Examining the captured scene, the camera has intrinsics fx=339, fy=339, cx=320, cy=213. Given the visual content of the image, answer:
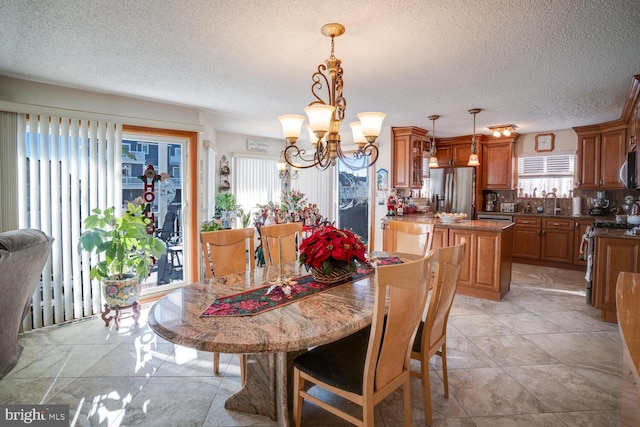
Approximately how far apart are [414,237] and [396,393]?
1437mm


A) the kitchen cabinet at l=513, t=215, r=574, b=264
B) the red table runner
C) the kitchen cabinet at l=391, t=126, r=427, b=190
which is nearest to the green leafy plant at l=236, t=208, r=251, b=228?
the kitchen cabinet at l=391, t=126, r=427, b=190

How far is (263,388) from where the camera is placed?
6.37 ft

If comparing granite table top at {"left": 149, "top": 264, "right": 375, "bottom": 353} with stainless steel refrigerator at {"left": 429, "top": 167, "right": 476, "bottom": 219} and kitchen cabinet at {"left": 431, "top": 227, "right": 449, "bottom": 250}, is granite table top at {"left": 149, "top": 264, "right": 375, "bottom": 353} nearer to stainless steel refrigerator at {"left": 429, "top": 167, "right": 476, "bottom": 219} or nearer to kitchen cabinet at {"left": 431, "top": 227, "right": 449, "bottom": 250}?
kitchen cabinet at {"left": 431, "top": 227, "right": 449, "bottom": 250}

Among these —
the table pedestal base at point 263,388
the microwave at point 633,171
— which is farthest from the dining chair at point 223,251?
the microwave at point 633,171

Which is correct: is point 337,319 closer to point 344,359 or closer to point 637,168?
point 344,359

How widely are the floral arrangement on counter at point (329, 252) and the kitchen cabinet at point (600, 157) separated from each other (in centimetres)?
520

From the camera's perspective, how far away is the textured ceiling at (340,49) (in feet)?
6.40

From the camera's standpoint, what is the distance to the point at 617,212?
5.37m

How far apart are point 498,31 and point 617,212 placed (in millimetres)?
4896

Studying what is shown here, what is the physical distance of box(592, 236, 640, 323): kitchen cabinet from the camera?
3.25 m

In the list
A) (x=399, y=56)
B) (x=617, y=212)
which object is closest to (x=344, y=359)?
(x=399, y=56)

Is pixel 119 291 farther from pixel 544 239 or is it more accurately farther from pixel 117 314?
pixel 544 239

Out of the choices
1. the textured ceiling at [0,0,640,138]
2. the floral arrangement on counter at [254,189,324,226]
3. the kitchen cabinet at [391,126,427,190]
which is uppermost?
the textured ceiling at [0,0,640,138]

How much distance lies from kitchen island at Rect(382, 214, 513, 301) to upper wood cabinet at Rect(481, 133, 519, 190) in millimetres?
2390
